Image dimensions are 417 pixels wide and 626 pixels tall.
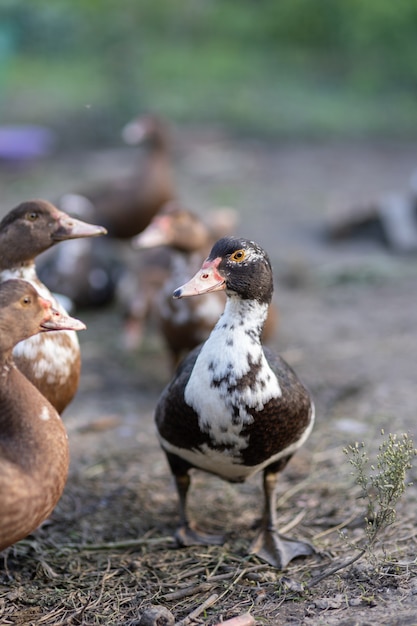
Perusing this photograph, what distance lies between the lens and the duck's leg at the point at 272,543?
139 inches

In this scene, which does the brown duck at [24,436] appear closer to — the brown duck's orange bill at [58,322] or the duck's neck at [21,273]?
the brown duck's orange bill at [58,322]

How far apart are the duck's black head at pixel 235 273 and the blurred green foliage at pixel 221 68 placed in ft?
25.8

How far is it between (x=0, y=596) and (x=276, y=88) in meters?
10.2

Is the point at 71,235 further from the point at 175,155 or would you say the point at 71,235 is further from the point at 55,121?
the point at 55,121

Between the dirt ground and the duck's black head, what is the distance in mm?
977

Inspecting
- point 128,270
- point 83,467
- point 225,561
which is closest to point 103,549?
point 225,561

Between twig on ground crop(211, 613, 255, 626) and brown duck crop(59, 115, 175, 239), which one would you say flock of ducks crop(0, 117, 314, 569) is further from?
brown duck crop(59, 115, 175, 239)

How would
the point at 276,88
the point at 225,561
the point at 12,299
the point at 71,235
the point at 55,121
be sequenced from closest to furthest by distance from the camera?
the point at 12,299, the point at 225,561, the point at 71,235, the point at 55,121, the point at 276,88

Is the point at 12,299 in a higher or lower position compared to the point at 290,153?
higher

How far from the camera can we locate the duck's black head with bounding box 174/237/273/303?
11.0 ft

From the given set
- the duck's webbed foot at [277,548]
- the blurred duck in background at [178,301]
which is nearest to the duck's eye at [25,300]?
the duck's webbed foot at [277,548]

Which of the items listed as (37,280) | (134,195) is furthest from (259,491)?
(134,195)

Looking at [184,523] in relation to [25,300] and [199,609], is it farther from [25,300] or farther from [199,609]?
[25,300]

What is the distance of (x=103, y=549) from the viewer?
3670 mm
